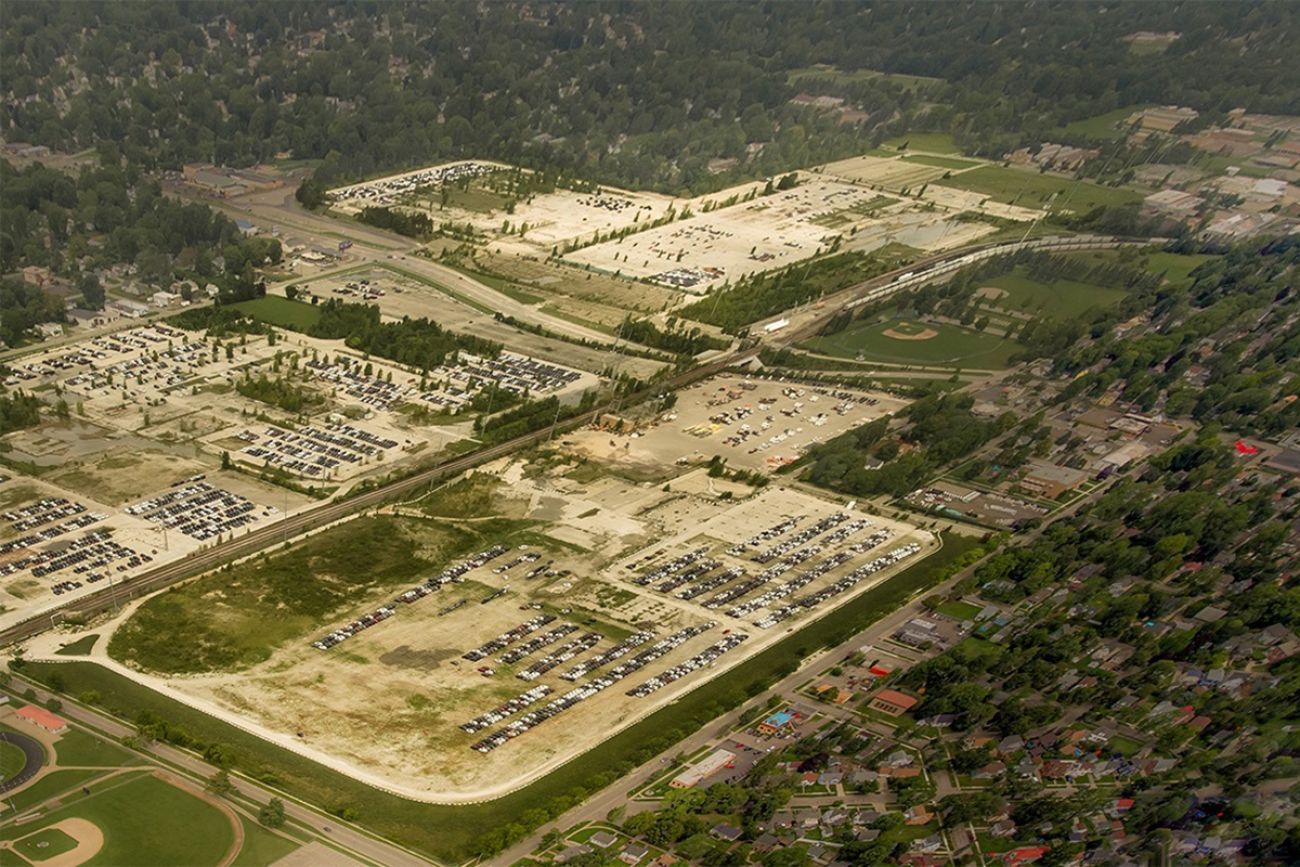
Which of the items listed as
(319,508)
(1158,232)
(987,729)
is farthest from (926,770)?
(1158,232)

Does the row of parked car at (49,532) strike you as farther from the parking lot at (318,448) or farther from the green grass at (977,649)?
the green grass at (977,649)

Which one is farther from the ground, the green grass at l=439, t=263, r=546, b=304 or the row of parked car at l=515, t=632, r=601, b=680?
the green grass at l=439, t=263, r=546, b=304

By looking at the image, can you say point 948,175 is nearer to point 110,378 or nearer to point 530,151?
point 530,151

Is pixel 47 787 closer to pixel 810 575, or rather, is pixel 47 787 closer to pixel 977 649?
pixel 810 575

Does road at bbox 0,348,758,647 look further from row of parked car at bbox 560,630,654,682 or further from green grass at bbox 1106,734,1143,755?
green grass at bbox 1106,734,1143,755

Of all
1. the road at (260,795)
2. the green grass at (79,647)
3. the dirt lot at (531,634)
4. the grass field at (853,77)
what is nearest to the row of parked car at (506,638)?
the dirt lot at (531,634)

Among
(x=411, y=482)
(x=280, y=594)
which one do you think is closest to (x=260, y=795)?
(x=280, y=594)

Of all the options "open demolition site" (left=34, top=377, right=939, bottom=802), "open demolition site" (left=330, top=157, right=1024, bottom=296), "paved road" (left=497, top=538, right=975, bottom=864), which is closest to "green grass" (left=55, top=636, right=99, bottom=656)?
"open demolition site" (left=34, top=377, right=939, bottom=802)
